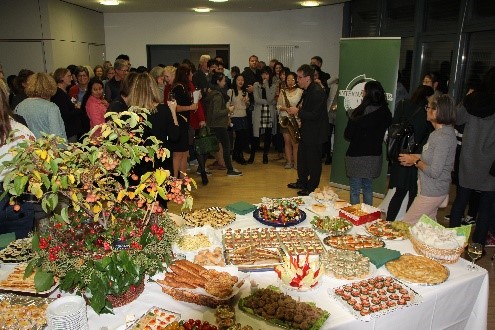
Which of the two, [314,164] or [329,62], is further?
[329,62]

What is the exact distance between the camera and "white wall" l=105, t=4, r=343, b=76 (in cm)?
905

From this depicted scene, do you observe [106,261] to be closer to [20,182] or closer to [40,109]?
[20,182]

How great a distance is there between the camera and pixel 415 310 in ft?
5.97

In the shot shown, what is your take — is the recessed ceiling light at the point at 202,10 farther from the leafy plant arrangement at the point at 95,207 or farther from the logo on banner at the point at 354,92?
the leafy plant arrangement at the point at 95,207

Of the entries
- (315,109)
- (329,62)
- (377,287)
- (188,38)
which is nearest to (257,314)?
(377,287)

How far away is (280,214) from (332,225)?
1.09ft

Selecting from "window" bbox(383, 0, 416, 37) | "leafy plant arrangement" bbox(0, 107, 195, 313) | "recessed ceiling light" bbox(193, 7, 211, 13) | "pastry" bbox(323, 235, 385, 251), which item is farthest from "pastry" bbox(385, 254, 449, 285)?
"recessed ceiling light" bbox(193, 7, 211, 13)

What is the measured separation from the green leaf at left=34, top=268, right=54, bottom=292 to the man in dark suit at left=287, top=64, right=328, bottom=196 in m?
3.44

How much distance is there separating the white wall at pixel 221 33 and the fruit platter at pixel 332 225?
699 centimetres

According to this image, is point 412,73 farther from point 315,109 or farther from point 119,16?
point 119,16

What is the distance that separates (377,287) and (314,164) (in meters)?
3.00

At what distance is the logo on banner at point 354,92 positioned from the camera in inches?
183

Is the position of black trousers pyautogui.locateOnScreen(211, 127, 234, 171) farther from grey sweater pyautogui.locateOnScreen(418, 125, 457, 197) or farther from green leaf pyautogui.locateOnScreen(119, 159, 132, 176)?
green leaf pyautogui.locateOnScreen(119, 159, 132, 176)

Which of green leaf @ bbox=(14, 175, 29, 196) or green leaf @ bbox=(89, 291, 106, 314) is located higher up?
green leaf @ bbox=(14, 175, 29, 196)
